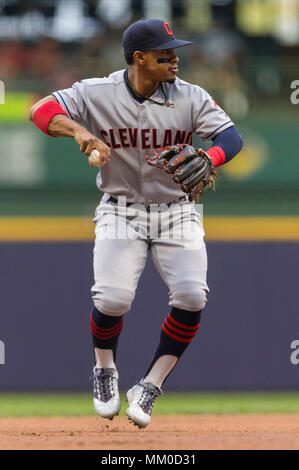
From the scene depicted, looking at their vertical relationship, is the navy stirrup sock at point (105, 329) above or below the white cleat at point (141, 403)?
above

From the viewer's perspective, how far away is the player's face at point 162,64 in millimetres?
3994

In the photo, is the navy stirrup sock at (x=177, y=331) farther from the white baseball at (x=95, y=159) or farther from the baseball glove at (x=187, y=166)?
the white baseball at (x=95, y=159)

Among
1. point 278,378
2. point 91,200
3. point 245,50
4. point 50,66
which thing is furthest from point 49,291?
point 245,50

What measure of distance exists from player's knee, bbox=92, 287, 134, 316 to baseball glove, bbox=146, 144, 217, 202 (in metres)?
0.54

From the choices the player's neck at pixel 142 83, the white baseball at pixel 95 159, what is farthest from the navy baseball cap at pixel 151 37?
the white baseball at pixel 95 159

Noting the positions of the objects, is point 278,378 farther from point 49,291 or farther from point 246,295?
point 49,291

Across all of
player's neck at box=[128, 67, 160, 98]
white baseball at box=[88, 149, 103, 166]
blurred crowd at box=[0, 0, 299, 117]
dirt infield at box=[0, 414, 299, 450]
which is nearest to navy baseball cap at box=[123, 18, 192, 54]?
player's neck at box=[128, 67, 160, 98]

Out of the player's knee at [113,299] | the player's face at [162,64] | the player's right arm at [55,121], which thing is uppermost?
the player's face at [162,64]

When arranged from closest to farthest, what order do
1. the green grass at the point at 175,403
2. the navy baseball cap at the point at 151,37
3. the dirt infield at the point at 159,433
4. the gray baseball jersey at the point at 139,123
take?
the dirt infield at the point at 159,433 < the navy baseball cap at the point at 151,37 < the gray baseball jersey at the point at 139,123 < the green grass at the point at 175,403

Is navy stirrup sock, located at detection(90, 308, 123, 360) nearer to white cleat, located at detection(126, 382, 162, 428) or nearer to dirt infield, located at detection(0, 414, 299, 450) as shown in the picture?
white cleat, located at detection(126, 382, 162, 428)

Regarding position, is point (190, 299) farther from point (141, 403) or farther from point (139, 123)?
point (139, 123)

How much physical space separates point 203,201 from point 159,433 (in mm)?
3597

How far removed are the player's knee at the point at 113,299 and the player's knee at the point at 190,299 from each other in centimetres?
21

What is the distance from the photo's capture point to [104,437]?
413 centimetres
